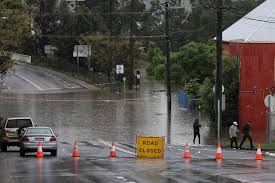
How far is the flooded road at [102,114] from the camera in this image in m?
48.2

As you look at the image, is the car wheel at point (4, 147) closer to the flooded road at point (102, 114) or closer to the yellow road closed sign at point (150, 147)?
the flooded road at point (102, 114)

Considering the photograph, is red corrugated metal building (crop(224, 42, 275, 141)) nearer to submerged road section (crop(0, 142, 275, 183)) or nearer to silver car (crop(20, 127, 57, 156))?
submerged road section (crop(0, 142, 275, 183))

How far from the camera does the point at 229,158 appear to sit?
31875mm

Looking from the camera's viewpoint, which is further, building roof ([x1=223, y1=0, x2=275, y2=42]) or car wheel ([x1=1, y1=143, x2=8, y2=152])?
building roof ([x1=223, y1=0, x2=275, y2=42])

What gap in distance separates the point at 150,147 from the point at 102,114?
3000cm

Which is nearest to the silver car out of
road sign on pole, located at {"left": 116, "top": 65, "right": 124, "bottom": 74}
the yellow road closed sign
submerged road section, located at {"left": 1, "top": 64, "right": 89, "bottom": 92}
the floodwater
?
the yellow road closed sign

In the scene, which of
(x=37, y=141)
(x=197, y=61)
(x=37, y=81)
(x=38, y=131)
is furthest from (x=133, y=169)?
(x=37, y=81)

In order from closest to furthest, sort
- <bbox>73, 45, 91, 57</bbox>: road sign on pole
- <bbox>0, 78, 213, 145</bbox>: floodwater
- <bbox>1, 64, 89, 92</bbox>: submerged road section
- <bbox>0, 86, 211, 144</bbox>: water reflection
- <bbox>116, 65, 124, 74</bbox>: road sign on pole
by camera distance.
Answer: <bbox>0, 78, 213, 145</bbox>: floodwater → <bbox>0, 86, 211, 144</bbox>: water reflection → <bbox>1, 64, 89, 92</bbox>: submerged road section → <bbox>116, 65, 124, 74</bbox>: road sign on pole → <bbox>73, 45, 91, 57</bbox>: road sign on pole

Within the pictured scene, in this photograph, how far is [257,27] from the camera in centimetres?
5556

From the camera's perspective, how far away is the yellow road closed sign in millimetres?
31984

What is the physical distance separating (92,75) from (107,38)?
→ 5.84m

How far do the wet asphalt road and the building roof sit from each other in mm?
7034

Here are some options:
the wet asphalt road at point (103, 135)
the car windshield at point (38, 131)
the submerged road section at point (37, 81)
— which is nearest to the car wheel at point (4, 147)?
the wet asphalt road at point (103, 135)

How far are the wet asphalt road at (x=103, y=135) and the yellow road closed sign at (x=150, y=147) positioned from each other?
56cm
